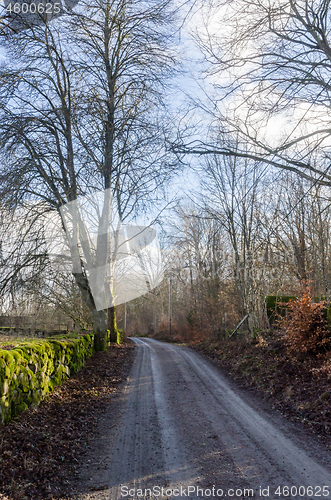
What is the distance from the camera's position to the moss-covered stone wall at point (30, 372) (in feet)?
15.9

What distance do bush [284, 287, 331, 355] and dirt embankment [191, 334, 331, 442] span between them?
11.2 inches

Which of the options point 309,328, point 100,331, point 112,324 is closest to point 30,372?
point 309,328

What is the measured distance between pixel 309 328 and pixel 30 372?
6.37 metres

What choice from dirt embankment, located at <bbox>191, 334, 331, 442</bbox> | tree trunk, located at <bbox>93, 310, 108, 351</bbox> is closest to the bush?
dirt embankment, located at <bbox>191, 334, 331, 442</bbox>

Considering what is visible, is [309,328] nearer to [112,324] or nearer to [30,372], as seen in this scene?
[30,372]

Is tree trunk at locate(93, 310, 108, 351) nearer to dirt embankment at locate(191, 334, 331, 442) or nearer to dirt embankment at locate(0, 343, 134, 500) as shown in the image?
dirt embankment at locate(191, 334, 331, 442)

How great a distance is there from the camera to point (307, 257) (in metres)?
15.6

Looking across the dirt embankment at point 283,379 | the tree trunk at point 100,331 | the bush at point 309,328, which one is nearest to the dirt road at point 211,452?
the dirt embankment at point 283,379

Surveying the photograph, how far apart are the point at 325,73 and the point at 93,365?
937 cm

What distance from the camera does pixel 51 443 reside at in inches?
177

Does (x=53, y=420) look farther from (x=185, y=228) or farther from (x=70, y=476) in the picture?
(x=185, y=228)

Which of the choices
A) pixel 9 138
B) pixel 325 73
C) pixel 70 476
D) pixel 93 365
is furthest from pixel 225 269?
pixel 70 476

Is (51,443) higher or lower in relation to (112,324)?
lower

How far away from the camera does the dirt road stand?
11.8 feet
